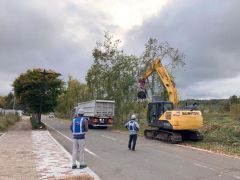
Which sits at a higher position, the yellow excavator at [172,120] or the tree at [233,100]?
the tree at [233,100]

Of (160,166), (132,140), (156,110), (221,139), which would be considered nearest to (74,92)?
(156,110)

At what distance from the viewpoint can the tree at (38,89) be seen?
40.4 m

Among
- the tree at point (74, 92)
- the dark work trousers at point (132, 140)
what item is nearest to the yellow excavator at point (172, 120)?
the dark work trousers at point (132, 140)

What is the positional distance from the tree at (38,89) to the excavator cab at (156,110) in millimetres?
15011

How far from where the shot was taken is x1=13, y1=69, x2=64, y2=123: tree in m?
40.4

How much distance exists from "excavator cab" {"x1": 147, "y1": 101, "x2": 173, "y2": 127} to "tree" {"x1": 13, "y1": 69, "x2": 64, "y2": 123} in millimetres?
15011

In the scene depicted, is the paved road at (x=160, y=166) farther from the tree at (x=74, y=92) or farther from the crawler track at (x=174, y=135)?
the tree at (x=74, y=92)

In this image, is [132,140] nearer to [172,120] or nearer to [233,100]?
[172,120]

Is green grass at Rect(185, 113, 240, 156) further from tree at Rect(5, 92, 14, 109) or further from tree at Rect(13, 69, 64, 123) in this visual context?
tree at Rect(5, 92, 14, 109)

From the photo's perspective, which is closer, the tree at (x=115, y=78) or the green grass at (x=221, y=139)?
the green grass at (x=221, y=139)

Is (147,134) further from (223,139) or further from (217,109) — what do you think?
(217,109)

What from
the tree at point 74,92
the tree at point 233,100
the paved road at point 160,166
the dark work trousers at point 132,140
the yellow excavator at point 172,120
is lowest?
the paved road at point 160,166

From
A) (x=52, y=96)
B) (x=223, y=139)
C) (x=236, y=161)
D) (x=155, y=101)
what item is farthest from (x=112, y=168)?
(x=52, y=96)

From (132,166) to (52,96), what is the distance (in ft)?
91.0
